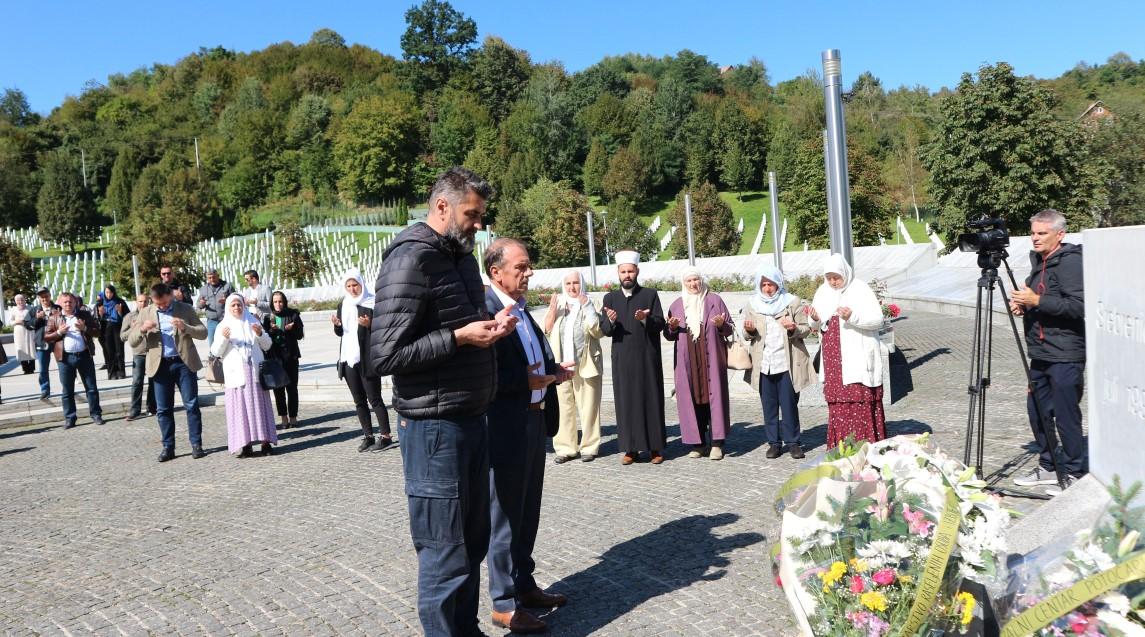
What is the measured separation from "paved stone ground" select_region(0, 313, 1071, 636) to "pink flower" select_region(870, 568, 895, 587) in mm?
1031

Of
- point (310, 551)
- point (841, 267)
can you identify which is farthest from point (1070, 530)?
point (310, 551)

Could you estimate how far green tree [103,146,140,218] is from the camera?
351ft

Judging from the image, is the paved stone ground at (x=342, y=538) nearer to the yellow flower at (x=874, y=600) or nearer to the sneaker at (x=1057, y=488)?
the sneaker at (x=1057, y=488)

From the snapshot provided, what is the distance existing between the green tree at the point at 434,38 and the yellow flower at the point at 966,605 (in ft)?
422

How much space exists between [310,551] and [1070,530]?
466cm

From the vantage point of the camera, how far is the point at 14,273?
146ft

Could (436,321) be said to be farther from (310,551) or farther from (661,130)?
(661,130)

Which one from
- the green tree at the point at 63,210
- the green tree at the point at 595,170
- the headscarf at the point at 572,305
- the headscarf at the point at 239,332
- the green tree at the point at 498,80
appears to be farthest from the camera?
the green tree at the point at 498,80

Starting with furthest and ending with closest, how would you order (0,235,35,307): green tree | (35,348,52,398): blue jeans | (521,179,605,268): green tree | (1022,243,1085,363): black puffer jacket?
(521,179,605,268): green tree, (0,235,35,307): green tree, (35,348,52,398): blue jeans, (1022,243,1085,363): black puffer jacket

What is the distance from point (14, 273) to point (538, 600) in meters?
A: 48.0

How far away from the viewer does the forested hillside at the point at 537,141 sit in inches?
1714

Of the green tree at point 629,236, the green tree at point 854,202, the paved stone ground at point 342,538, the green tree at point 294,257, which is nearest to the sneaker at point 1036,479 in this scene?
the paved stone ground at point 342,538

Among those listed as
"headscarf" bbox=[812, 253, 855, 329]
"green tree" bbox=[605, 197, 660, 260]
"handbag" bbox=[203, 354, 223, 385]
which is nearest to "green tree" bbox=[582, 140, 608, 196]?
"green tree" bbox=[605, 197, 660, 260]

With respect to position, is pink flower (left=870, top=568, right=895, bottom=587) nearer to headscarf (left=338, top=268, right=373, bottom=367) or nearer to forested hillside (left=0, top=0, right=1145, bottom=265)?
headscarf (left=338, top=268, right=373, bottom=367)
